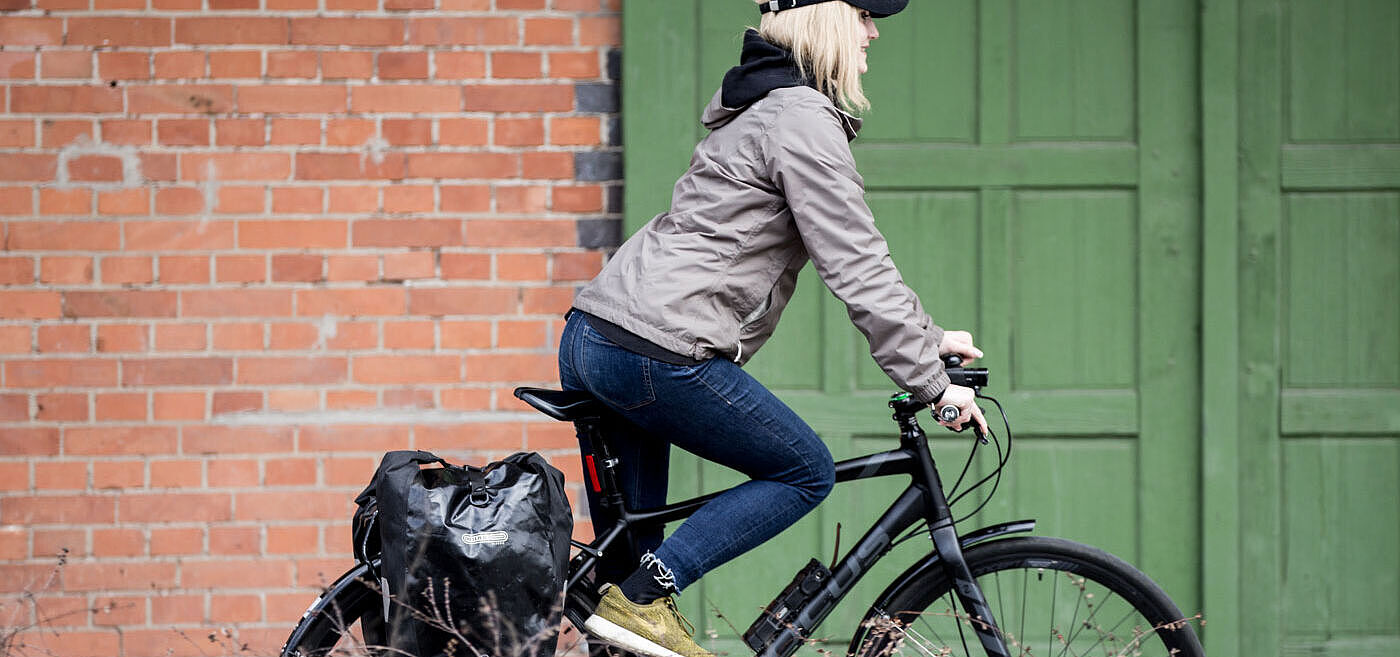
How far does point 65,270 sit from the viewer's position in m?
3.60

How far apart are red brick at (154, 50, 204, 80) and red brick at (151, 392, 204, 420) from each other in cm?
91

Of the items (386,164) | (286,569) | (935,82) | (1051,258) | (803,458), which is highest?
(935,82)

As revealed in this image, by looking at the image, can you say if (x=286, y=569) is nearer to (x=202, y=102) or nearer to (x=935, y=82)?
(x=202, y=102)

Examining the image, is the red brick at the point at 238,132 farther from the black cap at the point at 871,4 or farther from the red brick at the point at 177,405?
the black cap at the point at 871,4

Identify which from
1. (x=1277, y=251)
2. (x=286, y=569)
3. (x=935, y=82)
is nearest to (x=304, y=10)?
(x=286, y=569)

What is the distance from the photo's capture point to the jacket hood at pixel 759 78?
98.0 inches

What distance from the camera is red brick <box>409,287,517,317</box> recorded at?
3627mm

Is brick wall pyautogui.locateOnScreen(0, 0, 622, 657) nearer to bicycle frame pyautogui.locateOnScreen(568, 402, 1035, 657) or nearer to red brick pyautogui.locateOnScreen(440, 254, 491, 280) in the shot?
red brick pyautogui.locateOnScreen(440, 254, 491, 280)

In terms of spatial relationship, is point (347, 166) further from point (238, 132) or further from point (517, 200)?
point (517, 200)

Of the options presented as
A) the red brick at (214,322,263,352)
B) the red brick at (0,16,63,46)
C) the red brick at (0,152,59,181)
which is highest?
the red brick at (0,16,63,46)

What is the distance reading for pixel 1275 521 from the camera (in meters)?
3.73

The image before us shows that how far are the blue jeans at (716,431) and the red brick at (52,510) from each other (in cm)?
184

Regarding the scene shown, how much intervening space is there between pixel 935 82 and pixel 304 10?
6.09 feet

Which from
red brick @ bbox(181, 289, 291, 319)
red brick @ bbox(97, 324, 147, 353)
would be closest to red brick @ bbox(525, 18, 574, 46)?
red brick @ bbox(181, 289, 291, 319)
